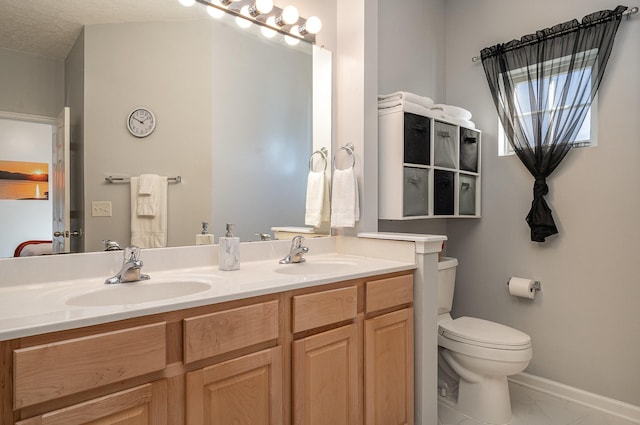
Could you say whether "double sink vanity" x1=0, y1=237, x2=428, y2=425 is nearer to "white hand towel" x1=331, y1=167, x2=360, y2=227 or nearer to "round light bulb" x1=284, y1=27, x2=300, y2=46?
"white hand towel" x1=331, y1=167, x2=360, y2=227

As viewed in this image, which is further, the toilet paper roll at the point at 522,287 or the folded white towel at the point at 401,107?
the toilet paper roll at the point at 522,287

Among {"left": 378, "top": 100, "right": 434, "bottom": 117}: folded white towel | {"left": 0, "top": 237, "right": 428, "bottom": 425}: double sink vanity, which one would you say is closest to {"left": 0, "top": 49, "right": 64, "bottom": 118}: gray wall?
{"left": 0, "top": 237, "right": 428, "bottom": 425}: double sink vanity

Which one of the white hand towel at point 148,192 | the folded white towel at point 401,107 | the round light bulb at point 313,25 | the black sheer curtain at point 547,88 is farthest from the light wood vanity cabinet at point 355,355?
the round light bulb at point 313,25

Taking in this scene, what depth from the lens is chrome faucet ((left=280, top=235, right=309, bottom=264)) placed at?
6.07 feet

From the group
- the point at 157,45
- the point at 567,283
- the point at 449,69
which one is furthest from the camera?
the point at 449,69

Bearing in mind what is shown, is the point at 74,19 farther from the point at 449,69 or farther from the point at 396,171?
the point at 449,69

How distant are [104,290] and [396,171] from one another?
1.49 metres

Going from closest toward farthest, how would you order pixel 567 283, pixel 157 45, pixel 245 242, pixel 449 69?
pixel 157 45 < pixel 245 242 < pixel 567 283 < pixel 449 69

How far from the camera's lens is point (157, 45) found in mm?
1604

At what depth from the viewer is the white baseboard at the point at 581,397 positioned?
2.02 metres

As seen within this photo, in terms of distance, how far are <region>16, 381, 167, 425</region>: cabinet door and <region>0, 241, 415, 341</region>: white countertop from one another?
194 millimetres

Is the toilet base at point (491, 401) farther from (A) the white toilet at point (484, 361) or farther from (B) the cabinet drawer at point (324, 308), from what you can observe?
(B) the cabinet drawer at point (324, 308)

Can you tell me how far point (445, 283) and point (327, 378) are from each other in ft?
3.81

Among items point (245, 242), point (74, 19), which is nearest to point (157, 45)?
point (74, 19)
